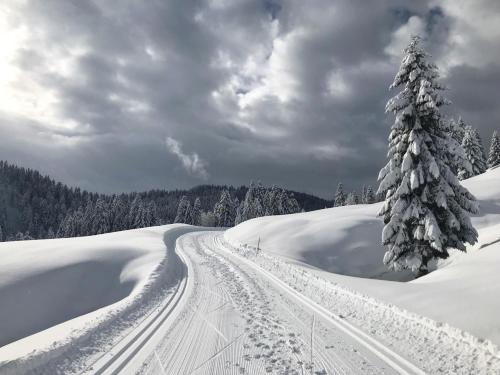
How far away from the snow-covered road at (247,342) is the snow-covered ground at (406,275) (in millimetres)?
2395

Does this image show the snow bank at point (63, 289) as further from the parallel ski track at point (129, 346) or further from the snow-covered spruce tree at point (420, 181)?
the snow-covered spruce tree at point (420, 181)

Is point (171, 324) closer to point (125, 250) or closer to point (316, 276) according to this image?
point (316, 276)

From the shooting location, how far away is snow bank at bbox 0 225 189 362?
9.04m

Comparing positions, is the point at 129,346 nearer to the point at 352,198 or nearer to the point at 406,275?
the point at 406,275

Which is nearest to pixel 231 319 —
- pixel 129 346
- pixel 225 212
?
Result: pixel 129 346

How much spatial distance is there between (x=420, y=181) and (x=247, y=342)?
1376 cm

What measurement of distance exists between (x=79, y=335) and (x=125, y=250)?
14.6 metres

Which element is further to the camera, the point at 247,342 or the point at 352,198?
the point at 352,198

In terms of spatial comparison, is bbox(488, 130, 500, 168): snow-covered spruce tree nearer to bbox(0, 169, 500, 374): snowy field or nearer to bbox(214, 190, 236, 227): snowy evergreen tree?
bbox(0, 169, 500, 374): snowy field

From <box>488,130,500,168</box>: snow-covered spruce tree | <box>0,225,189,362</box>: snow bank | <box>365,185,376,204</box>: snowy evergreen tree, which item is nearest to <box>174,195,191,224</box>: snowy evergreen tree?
<box>365,185,376,204</box>: snowy evergreen tree

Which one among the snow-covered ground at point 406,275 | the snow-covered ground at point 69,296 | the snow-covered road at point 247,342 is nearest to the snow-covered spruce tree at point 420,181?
the snow-covered ground at point 406,275

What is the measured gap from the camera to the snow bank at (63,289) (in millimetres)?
9039

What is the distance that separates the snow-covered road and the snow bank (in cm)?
157

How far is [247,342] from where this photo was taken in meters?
7.03
